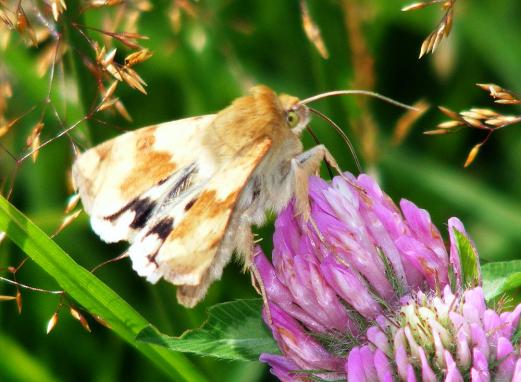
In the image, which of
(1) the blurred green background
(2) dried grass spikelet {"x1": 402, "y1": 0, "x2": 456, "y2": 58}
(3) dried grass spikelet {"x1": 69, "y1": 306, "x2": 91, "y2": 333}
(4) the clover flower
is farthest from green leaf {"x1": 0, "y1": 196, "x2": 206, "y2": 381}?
(2) dried grass spikelet {"x1": 402, "y1": 0, "x2": 456, "y2": 58}

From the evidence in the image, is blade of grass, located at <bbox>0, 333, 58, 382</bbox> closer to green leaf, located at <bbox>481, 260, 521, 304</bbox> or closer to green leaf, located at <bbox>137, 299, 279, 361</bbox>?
green leaf, located at <bbox>137, 299, 279, 361</bbox>

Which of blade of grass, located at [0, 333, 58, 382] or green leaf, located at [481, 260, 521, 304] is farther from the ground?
green leaf, located at [481, 260, 521, 304]

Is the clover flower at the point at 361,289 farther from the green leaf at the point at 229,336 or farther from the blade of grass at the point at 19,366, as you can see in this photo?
the blade of grass at the point at 19,366

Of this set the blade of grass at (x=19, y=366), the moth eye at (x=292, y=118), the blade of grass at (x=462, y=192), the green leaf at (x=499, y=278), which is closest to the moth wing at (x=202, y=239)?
the moth eye at (x=292, y=118)

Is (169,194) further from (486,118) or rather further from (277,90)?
(277,90)

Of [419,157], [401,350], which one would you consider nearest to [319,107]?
[419,157]

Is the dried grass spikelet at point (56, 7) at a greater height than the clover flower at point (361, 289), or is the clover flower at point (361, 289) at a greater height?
the dried grass spikelet at point (56, 7)

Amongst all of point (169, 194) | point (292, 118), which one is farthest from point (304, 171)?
point (169, 194)

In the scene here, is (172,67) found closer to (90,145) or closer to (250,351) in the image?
(90,145)
